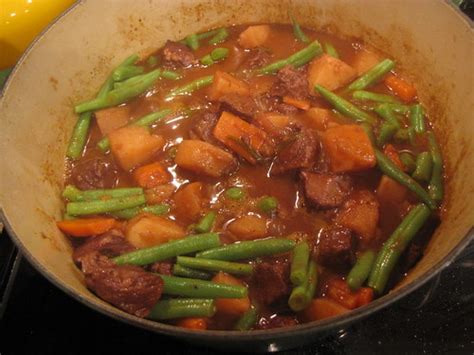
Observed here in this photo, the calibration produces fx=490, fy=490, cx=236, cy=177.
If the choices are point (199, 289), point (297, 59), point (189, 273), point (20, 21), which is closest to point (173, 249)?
point (189, 273)

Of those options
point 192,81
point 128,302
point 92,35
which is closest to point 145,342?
point 128,302

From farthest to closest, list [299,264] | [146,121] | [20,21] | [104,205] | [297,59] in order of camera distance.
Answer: [297,59]
[20,21]
[146,121]
[104,205]
[299,264]

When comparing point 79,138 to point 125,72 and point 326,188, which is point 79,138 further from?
point 326,188

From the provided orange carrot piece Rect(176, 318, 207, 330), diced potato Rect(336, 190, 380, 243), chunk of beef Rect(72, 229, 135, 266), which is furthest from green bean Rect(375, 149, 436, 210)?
chunk of beef Rect(72, 229, 135, 266)

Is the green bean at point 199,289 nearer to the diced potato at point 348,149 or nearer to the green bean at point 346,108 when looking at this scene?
the diced potato at point 348,149

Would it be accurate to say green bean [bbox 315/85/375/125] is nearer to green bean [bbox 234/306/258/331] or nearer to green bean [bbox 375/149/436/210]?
green bean [bbox 375/149/436/210]

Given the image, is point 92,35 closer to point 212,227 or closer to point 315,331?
point 212,227
